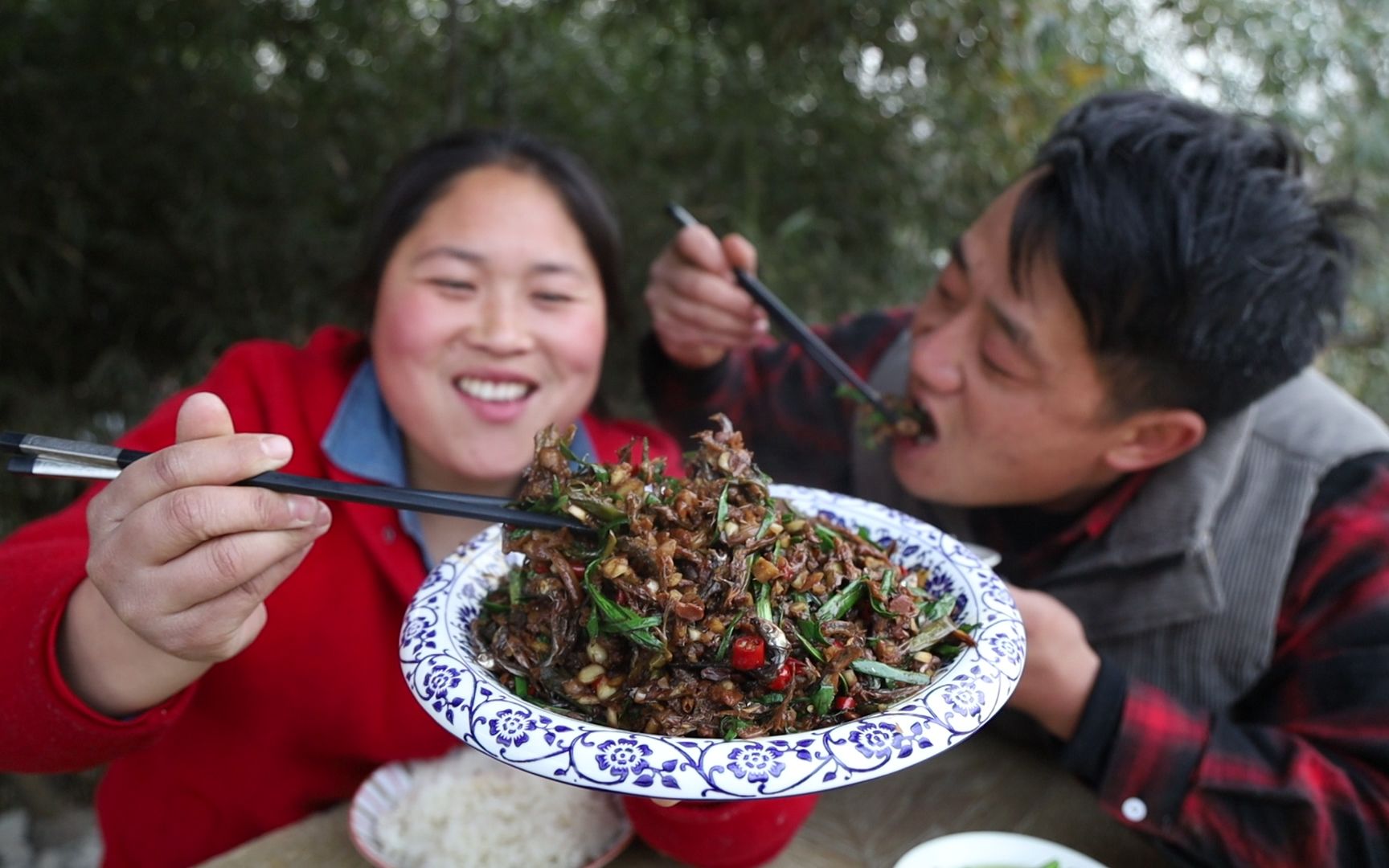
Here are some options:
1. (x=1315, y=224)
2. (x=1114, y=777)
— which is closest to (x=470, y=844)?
(x=1114, y=777)

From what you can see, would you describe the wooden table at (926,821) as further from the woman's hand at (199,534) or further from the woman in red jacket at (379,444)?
the woman's hand at (199,534)

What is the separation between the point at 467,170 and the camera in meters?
2.28

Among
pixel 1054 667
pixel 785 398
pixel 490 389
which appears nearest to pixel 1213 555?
pixel 1054 667

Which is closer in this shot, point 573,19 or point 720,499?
point 720,499

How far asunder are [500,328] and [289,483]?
875 mm

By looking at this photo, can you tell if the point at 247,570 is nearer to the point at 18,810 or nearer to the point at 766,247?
the point at 766,247

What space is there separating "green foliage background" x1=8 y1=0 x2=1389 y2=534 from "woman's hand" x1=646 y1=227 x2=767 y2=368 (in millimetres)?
861

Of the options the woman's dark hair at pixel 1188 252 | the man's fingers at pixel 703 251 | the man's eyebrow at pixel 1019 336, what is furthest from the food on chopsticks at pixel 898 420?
the man's fingers at pixel 703 251

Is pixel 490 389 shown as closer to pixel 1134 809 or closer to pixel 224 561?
pixel 224 561

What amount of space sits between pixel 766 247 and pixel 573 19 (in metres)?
1.42

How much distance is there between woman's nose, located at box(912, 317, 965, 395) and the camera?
2123 millimetres

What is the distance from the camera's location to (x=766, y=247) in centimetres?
384

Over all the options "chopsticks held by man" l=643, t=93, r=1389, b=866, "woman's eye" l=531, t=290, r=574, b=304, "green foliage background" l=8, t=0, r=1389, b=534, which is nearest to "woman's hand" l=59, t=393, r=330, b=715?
"woman's eye" l=531, t=290, r=574, b=304

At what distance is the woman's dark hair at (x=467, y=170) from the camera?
7.45 feet
